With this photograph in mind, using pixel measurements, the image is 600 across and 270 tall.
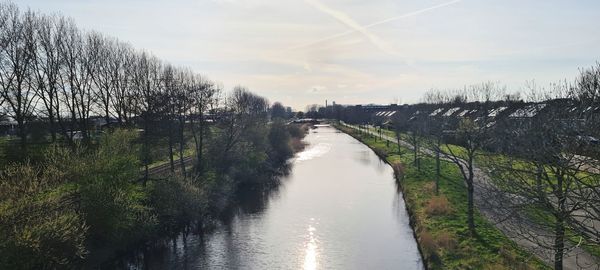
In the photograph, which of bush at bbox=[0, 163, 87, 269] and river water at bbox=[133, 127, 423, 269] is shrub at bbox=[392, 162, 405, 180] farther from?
bush at bbox=[0, 163, 87, 269]

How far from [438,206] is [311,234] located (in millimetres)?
8665

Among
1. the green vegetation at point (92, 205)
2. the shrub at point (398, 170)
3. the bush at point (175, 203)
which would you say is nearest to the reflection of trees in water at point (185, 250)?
the green vegetation at point (92, 205)

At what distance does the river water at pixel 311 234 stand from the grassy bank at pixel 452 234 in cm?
114

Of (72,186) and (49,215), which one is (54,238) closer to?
(49,215)

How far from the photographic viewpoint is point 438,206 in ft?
95.7

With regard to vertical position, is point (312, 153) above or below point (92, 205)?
below

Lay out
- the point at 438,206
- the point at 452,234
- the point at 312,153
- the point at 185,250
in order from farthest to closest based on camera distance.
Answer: the point at 312,153 < the point at 438,206 < the point at 185,250 < the point at 452,234

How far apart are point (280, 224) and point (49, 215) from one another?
15.4 m

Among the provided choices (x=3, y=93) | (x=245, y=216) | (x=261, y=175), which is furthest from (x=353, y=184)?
(x=3, y=93)

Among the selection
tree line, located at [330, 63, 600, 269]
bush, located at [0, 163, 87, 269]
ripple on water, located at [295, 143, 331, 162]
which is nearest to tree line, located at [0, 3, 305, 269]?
bush, located at [0, 163, 87, 269]

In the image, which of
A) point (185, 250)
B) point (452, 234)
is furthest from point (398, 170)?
point (185, 250)

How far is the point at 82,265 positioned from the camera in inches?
869

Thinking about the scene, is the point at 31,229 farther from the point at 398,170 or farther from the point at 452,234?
Answer: the point at 398,170

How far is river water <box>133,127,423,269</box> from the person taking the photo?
23500 millimetres
